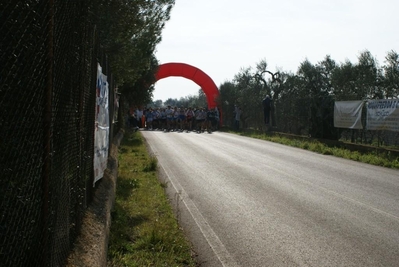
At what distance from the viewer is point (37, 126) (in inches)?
104

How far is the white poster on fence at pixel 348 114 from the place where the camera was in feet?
58.3

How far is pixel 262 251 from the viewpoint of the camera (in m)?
5.49

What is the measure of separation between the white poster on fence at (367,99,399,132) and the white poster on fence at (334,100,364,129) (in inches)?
33.2

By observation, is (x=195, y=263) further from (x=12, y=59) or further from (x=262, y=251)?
(x=12, y=59)

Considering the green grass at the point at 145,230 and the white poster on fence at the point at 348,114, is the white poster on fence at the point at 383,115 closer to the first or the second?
the white poster on fence at the point at 348,114

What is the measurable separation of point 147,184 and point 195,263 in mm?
4730

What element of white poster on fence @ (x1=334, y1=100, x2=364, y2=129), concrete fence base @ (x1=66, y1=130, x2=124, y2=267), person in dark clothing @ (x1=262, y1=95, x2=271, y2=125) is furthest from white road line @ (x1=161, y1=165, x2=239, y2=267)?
person in dark clothing @ (x1=262, y1=95, x2=271, y2=125)

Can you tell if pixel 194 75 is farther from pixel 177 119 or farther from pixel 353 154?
pixel 353 154

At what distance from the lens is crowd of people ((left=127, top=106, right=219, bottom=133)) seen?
114 feet

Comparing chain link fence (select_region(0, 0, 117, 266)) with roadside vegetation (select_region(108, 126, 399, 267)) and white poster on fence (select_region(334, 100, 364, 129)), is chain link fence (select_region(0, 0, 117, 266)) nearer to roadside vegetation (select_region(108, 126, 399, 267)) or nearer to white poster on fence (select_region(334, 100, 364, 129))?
roadside vegetation (select_region(108, 126, 399, 267))

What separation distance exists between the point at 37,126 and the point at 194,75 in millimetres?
40431

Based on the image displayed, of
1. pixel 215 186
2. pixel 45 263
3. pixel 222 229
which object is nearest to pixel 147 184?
pixel 215 186

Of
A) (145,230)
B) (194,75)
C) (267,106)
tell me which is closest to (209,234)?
(145,230)

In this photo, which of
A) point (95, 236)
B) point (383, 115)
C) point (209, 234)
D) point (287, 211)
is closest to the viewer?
point (95, 236)
